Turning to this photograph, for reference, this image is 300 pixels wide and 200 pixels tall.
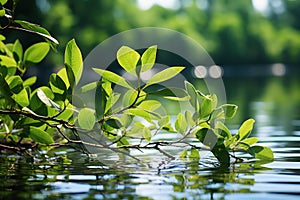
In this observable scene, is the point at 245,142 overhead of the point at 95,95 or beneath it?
beneath

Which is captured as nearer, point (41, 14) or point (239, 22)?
point (41, 14)

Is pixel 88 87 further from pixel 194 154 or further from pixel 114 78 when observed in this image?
pixel 194 154

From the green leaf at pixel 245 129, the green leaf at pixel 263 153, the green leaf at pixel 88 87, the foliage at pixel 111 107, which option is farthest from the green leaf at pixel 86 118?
the green leaf at pixel 263 153

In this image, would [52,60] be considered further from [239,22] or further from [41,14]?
→ [239,22]

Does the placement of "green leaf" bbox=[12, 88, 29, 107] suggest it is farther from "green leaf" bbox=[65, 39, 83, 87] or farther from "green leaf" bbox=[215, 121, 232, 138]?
"green leaf" bbox=[215, 121, 232, 138]

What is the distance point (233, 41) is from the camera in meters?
67.1

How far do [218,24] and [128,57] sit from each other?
66587mm

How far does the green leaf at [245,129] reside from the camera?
123 inches

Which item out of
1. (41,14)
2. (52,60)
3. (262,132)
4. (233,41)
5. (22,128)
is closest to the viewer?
(22,128)

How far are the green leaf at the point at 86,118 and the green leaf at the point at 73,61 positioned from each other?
6.5 inches

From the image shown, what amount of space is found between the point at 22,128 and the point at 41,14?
124ft

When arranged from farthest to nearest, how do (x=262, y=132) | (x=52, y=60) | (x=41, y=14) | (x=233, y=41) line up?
(x=233, y=41)
(x=52, y=60)
(x=41, y=14)
(x=262, y=132)

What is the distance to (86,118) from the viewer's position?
2.89 metres

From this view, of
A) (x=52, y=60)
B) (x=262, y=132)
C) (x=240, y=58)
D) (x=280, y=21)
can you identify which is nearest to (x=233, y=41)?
(x=240, y=58)
